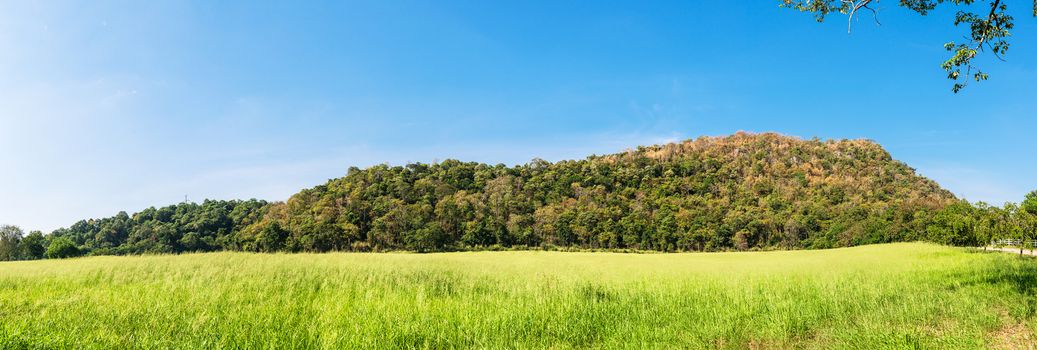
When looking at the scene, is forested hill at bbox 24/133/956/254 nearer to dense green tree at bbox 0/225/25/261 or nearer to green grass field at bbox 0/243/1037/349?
dense green tree at bbox 0/225/25/261

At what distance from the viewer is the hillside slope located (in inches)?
3445

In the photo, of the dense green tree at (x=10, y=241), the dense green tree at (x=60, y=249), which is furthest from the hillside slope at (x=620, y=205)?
the dense green tree at (x=10, y=241)

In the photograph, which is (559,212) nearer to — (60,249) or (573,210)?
(573,210)

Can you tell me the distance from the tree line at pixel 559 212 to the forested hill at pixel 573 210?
317 mm

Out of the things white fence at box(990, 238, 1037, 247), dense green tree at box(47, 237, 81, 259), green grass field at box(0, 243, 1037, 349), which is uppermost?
white fence at box(990, 238, 1037, 247)

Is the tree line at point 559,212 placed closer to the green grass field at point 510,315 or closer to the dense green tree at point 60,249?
the dense green tree at point 60,249

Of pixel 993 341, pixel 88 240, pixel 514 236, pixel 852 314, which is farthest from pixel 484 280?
pixel 88 240

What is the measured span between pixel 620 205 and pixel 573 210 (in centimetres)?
1573

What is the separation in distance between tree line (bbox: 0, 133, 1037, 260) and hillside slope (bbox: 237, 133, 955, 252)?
0.33 meters

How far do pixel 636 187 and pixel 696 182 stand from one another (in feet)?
60.3

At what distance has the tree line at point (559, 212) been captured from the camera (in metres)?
85.8

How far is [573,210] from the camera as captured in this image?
102500 millimetres

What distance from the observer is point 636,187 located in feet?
419

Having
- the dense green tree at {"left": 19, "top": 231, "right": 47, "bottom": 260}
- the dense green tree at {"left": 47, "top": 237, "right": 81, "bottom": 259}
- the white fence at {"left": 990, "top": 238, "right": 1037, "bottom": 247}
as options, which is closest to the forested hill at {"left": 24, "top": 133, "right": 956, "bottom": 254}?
the dense green tree at {"left": 47, "top": 237, "right": 81, "bottom": 259}
